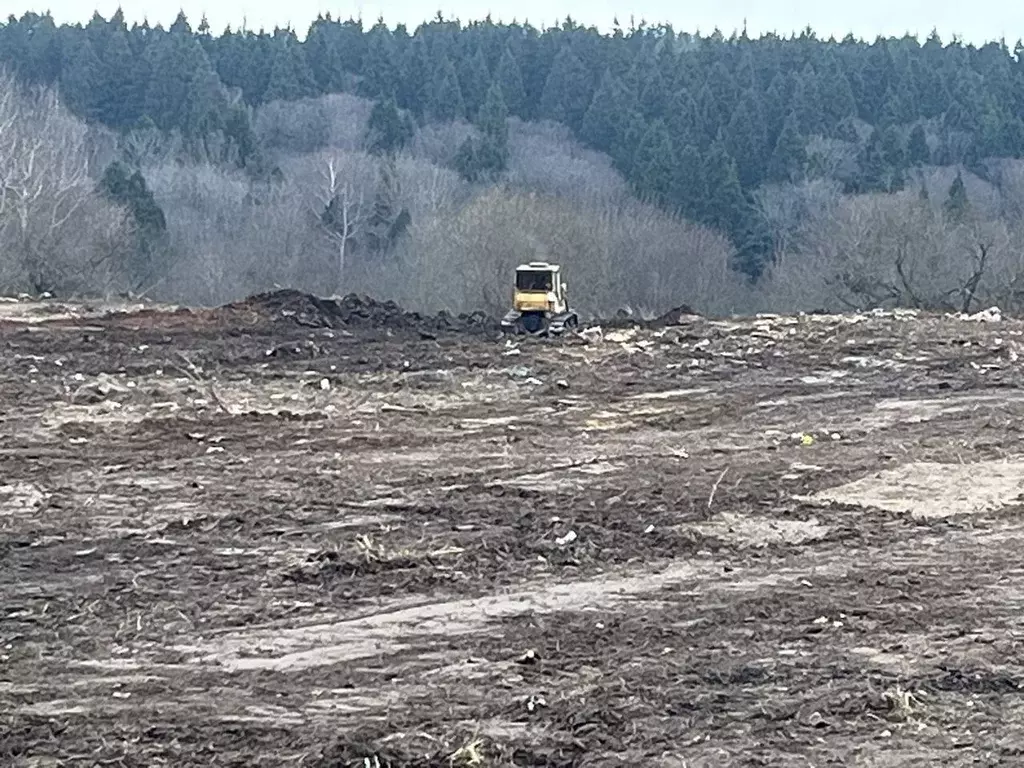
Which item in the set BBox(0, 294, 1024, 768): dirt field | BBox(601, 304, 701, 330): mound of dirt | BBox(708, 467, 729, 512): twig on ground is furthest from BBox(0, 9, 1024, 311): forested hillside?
BBox(708, 467, 729, 512): twig on ground

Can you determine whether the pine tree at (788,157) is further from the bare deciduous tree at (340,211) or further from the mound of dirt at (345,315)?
the mound of dirt at (345,315)

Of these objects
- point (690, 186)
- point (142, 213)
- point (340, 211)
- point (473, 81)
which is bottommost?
point (340, 211)

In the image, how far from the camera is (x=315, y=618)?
312 inches

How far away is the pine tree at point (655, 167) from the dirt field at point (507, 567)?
148 feet

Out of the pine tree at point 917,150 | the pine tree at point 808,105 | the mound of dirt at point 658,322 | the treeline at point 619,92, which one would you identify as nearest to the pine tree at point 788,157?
the treeline at point 619,92

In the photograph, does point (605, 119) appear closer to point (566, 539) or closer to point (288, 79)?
point (288, 79)

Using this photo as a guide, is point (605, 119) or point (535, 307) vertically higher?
point (605, 119)

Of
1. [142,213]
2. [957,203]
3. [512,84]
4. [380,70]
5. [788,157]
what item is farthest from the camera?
[380,70]

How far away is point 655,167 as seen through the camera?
62.8m

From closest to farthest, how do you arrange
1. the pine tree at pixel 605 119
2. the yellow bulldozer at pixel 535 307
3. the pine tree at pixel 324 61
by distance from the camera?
the yellow bulldozer at pixel 535 307
the pine tree at pixel 605 119
the pine tree at pixel 324 61

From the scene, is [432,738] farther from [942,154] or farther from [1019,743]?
[942,154]

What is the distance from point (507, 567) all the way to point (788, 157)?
58.9 meters

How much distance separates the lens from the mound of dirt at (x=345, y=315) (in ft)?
75.6

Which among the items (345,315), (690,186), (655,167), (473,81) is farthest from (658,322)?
(473,81)
